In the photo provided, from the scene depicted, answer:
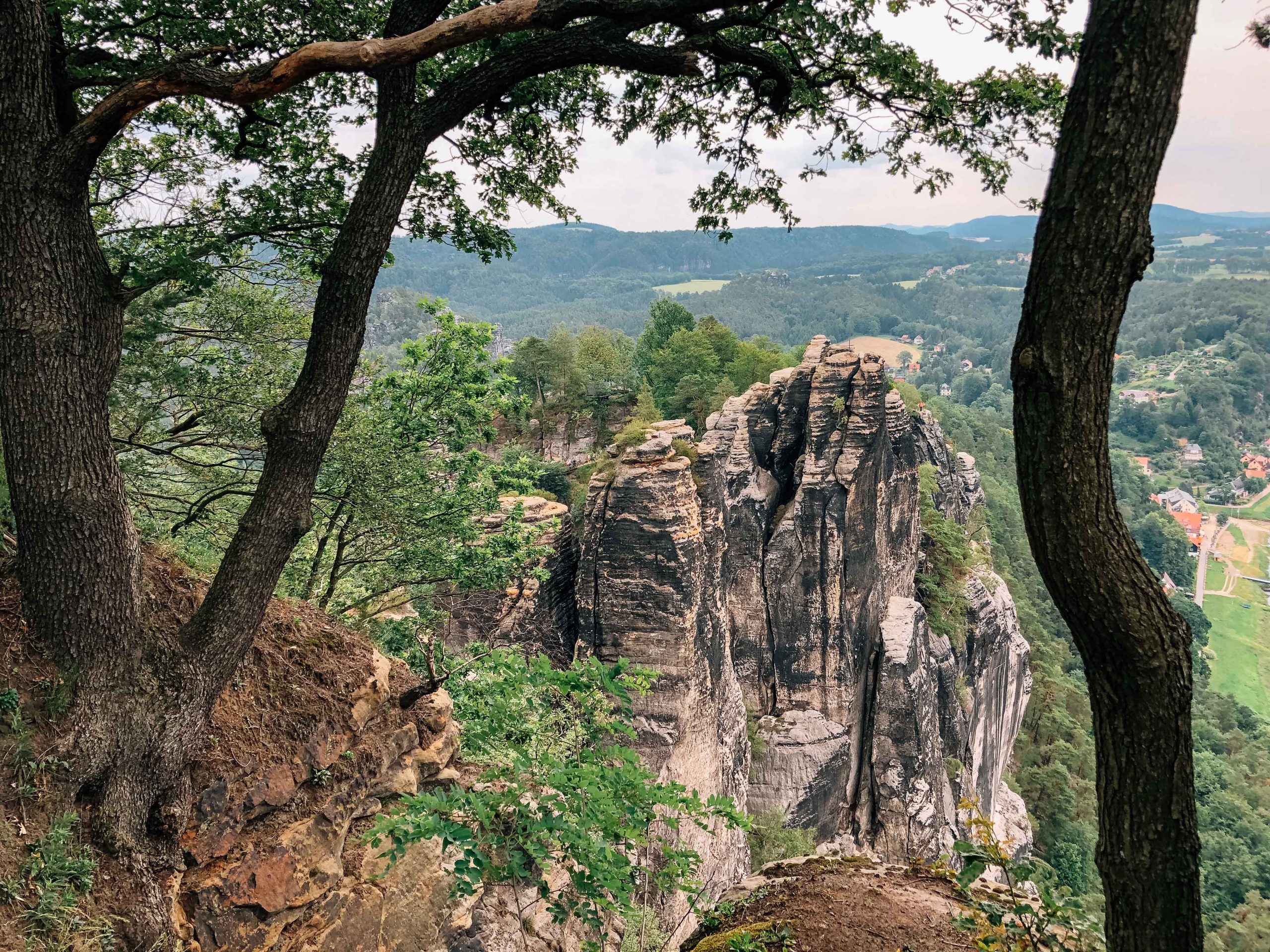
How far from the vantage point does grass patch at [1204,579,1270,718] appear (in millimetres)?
68312

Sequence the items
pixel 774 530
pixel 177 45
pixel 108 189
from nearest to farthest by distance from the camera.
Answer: pixel 177 45, pixel 108 189, pixel 774 530

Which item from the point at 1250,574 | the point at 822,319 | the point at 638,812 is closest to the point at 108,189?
the point at 638,812

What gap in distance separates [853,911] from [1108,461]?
4.16 metres

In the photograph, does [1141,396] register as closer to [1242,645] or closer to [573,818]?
[1242,645]

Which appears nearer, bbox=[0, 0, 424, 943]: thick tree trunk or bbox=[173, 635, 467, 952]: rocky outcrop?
bbox=[0, 0, 424, 943]: thick tree trunk

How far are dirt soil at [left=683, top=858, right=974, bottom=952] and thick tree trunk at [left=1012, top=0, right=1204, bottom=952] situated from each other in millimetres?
2571

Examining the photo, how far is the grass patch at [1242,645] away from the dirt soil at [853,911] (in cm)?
7820

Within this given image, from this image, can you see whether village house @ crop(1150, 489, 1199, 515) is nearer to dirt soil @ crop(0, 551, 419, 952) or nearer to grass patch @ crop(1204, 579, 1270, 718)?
grass patch @ crop(1204, 579, 1270, 718)

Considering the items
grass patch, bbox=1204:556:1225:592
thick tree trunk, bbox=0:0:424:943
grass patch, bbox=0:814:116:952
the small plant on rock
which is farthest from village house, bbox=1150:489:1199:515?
grass patch, bbox=0:814:116:952

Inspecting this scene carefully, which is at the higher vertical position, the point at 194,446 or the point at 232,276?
the point at 232,276

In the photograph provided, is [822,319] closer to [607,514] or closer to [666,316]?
[666,316]

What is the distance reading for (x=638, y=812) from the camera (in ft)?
13.8

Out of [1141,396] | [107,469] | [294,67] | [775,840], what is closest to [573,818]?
[107,469]

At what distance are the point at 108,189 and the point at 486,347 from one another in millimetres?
4738
